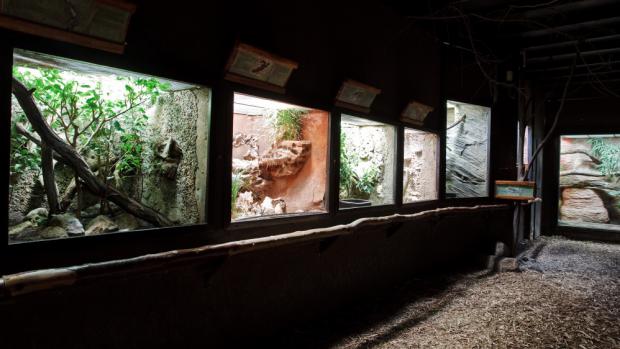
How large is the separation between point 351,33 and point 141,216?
3479 mm

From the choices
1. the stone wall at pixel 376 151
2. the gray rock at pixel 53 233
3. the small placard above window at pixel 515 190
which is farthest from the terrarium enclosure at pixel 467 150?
the gray rock at pixel 53 233

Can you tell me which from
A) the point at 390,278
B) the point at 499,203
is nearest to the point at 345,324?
the point at 390,278

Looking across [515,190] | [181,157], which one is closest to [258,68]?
[181,157]

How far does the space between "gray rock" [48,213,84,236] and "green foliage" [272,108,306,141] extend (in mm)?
2853

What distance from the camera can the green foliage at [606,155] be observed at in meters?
11.3

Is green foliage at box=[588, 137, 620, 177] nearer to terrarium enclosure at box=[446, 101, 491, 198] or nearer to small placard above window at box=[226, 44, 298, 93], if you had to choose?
terrarium enclosure at box=[446, 101, 491, 198]

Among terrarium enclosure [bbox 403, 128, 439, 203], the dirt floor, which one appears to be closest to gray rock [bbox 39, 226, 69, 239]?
the dirt floor

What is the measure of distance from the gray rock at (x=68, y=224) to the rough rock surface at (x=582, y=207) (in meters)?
12.8

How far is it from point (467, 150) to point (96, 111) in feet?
23.5

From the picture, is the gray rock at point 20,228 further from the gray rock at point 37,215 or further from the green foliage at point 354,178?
the green foliage at point 354,178

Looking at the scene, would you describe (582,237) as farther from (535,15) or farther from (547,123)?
(535,15)

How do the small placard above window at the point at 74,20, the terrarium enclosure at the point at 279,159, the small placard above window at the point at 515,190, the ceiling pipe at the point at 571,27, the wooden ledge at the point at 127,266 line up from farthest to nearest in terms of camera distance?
the small placard above window at the point at 515,190
the ceiling pipe at the point at 571,27
the terrarium enclosure at the point at 279,159
the small placard above window at the point at 74,20
the wooden ledge at the point at 127,266

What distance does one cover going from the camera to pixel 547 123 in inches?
445

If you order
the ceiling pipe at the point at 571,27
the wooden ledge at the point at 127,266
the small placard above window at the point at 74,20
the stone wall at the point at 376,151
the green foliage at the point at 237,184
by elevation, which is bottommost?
the wooden ledge at the point at 127,266
